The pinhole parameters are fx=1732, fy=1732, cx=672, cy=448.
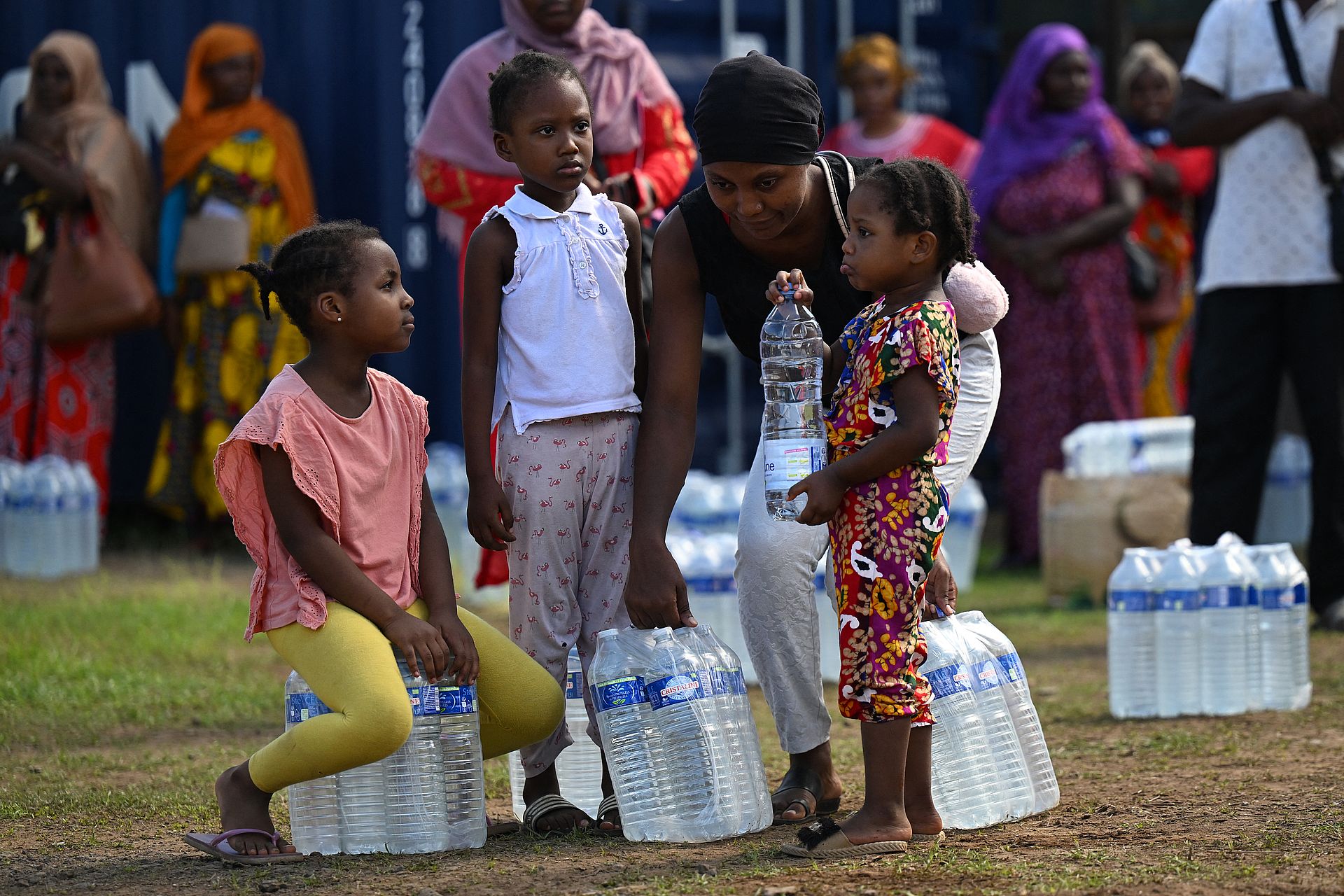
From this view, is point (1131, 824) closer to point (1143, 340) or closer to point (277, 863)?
point (277, 863)

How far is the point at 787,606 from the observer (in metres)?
3.74

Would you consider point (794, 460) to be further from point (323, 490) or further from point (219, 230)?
point (219, 230)

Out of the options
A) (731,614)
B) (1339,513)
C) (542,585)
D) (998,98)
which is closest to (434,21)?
(998,98)

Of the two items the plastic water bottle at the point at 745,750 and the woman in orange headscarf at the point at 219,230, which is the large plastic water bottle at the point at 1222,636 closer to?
the plastic water bottle at the point at 745,750

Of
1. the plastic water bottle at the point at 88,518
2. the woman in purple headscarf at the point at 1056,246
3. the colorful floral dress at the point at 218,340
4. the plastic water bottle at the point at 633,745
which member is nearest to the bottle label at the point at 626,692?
the plastic water bottle at the point at 633,745

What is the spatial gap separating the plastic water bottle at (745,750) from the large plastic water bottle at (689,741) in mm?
49

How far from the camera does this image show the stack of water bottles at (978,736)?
360 cm

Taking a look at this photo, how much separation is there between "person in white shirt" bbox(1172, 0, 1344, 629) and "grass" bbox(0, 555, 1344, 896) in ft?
1.98

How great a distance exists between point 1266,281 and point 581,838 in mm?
3595

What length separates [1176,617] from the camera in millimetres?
4992

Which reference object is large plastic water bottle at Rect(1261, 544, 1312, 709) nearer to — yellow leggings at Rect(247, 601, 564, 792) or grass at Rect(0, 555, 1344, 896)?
grass at Rect(0, 555, 1344, 896)

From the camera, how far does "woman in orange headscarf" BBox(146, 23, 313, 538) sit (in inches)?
345

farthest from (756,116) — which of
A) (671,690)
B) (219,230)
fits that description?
(219,230)

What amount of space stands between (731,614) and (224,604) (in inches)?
96.9
